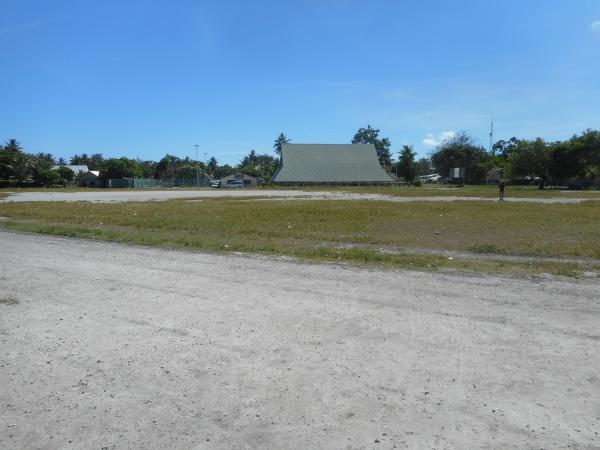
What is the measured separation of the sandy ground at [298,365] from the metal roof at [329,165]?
4004 inches

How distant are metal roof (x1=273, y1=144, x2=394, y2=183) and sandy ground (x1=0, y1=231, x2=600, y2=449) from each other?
102 m

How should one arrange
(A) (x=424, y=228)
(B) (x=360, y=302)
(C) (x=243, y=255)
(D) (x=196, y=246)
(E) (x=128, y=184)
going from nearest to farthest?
(B) (x=360, y=302)
(C) (x=243, y=255)
(D) (x=196, y=246)
(A) (x=424, y=228)
(E) (x=128, y=184)

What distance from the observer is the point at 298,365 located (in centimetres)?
477

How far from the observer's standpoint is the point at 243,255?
1161 centimetres

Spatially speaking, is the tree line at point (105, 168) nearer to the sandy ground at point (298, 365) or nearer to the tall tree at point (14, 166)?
the tall tree at point (14, 166)

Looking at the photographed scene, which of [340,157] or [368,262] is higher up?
[340,157]

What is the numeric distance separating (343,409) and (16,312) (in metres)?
4.79

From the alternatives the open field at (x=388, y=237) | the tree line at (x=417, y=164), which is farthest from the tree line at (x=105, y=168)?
the open field at (x=388, y=237)

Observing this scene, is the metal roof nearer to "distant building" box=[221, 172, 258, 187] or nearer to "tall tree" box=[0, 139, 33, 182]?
"distant building" box=[221, 172, 258, 187]

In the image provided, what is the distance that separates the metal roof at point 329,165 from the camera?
110000 mm

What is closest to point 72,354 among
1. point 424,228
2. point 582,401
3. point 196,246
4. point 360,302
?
point 360,302

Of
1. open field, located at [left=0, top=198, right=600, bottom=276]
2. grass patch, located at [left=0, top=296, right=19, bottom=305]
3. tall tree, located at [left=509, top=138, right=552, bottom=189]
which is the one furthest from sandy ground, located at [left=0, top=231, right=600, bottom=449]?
tall tree, located at [left=509, top=138, right=552, bottom=189]

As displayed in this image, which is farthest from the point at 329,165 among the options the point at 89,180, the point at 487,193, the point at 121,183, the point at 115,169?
the point at 487,193

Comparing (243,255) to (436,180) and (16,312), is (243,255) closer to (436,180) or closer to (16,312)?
(16,312)
